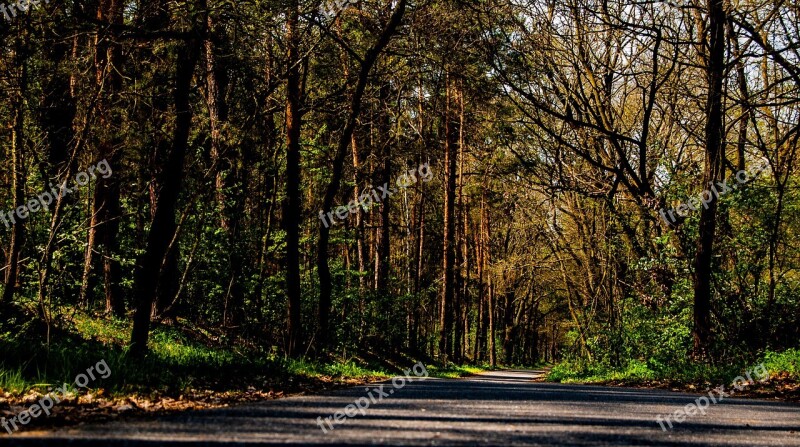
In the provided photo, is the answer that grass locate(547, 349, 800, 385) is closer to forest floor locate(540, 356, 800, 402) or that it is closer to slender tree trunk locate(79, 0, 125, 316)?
forest floor locate(540, 356, 800, 402)

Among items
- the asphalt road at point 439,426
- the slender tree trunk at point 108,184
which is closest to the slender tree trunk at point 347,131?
the slender tree trunk at point 108,184

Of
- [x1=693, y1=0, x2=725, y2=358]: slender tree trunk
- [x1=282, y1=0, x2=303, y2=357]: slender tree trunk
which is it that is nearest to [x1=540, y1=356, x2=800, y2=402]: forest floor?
[x1=693, y1=0, x2=725, y2=358]: slender tree trunk

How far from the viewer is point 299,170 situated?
17031 millimetres

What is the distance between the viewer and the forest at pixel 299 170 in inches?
388

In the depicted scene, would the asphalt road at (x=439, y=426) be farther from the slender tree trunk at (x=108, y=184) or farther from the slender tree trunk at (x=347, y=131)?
the slender tree trunk at (x=347, y=131)

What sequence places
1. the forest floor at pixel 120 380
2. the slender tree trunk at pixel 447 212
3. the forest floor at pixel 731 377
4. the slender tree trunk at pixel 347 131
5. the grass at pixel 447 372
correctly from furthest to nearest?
the slender tree trunk at pixel 447 212 → the grass at pixel 447 372 → the slender tree trunk at pixel 347 131 → the forest floor at pixel 731 377 → the forest floor at pixel 120 380

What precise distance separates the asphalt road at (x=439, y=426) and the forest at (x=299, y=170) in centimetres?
219

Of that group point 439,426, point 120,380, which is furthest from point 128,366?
point 439,426

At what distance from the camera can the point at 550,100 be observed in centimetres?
1945

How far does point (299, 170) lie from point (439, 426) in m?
12.4

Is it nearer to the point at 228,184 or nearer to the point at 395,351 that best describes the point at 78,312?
the point at 228,184

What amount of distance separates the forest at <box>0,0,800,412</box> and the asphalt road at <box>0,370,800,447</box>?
219 cm

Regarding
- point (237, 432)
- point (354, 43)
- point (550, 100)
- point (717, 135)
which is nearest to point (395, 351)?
point (550, 100)

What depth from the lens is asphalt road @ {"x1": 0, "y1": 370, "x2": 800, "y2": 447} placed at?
4348 mm
